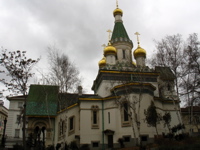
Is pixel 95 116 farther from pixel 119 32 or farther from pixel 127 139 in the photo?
pixel 119 32

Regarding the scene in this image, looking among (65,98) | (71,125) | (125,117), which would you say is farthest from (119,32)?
(71,125)

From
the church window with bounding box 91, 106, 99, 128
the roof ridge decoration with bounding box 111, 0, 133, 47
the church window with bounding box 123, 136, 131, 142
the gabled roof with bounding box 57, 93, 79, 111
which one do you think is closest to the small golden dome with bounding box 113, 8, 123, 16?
the roof ridge decoration with bounding box 111, 0, 133, 47

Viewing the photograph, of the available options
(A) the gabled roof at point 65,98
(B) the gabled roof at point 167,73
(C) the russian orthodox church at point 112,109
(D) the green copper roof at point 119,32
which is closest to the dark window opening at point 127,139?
(C) the russian orthodox church at point 112,109

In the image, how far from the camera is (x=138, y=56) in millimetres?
29656

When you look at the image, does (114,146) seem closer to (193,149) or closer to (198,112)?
(193,149)

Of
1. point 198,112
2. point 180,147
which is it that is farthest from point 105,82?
point 198,112

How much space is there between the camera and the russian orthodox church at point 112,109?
859 inches

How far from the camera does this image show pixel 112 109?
2423 centimetres

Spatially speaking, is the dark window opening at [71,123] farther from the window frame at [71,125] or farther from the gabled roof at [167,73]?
the gabled roof at [167,73]

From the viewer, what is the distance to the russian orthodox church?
71.6 ft

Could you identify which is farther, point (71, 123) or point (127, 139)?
point (71, 123)

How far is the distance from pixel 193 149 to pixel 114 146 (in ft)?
33.3

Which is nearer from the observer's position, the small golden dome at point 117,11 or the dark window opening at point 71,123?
the dark window opening at point 71,123

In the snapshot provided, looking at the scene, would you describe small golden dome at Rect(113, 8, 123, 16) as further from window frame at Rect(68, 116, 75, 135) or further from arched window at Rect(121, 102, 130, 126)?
window frame at Rect(68, 116, 75, 135)
